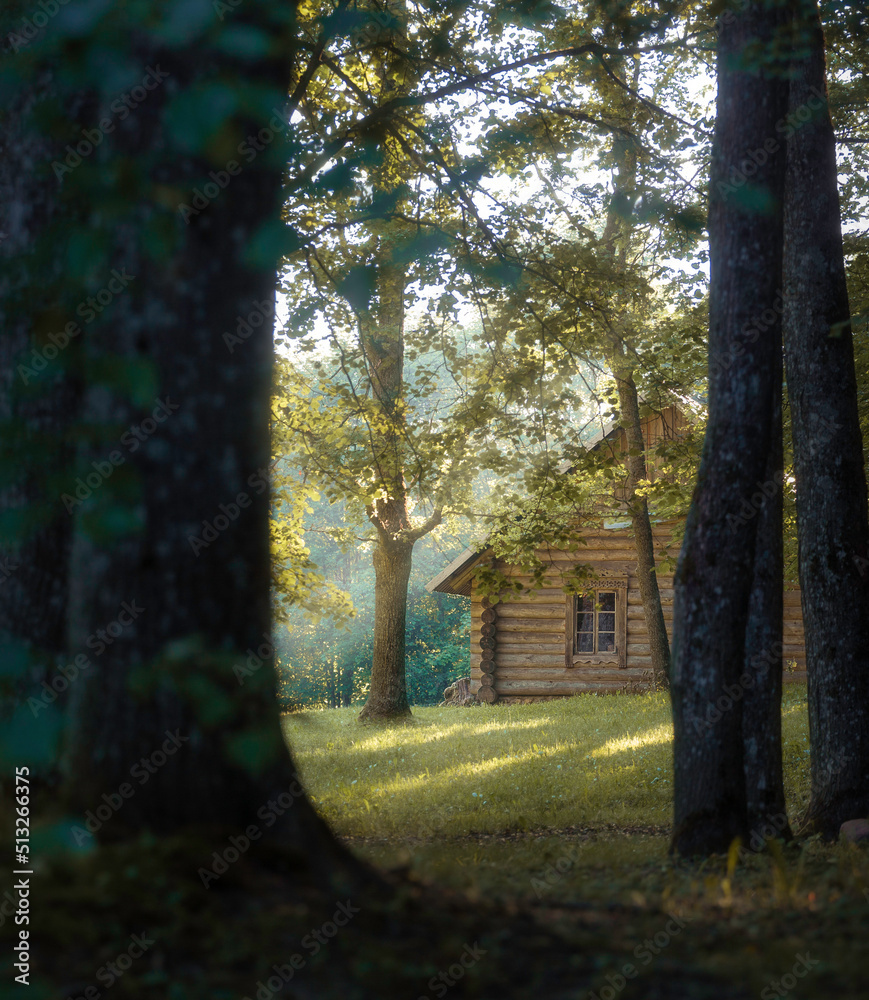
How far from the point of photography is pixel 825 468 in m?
7.04

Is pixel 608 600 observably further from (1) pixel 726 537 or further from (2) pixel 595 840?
(1) pixel 726 537

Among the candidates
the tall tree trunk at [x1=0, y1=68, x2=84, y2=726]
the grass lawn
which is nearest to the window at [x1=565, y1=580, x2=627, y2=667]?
the grass lawn

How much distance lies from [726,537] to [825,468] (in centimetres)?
242

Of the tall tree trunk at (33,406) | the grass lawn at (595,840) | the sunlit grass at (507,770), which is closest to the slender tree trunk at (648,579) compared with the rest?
the sunlit grass at (507,770)

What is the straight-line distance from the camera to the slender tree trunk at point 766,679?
6.03m

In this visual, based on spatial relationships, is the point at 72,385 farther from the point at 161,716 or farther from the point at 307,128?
the point at 307,128

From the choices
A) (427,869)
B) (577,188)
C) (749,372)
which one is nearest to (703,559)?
(749,372)

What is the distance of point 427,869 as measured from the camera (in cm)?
328

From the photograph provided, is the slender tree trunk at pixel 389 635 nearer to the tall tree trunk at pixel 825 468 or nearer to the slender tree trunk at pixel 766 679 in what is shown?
the tall tree trunk at pixel 825 468

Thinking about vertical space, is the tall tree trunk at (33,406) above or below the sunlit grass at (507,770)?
above

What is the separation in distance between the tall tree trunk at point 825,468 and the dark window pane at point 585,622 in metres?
16.1

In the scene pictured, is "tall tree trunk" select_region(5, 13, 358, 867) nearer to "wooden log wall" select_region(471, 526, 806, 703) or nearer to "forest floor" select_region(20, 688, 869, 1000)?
"forest floor" select_region(20, 688, 869, 1000)

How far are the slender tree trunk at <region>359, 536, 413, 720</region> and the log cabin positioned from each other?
100 inches

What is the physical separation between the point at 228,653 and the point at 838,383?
19.8ft
